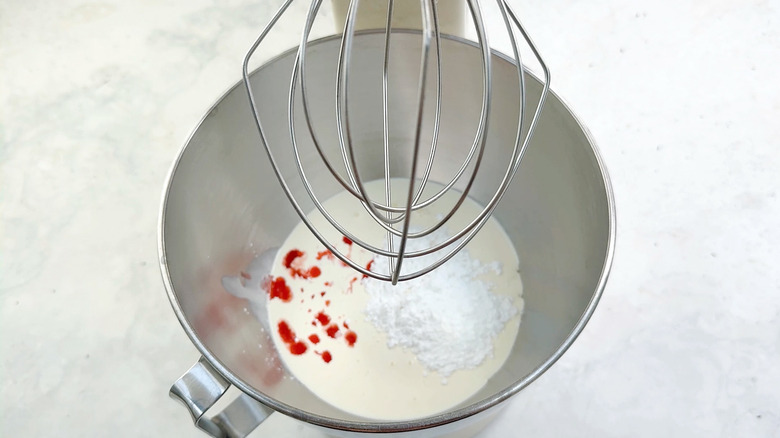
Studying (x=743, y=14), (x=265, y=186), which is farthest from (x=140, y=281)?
(x=743, y=14)

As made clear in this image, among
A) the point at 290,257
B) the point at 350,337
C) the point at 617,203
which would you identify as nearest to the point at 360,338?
the point at 350,337

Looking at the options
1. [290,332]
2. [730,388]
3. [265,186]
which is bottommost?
[730,388]

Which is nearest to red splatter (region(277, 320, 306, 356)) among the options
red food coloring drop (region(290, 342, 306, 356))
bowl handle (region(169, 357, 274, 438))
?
red food coloring drop (region(290, 342, 306, 356))

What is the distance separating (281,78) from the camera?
0.55m

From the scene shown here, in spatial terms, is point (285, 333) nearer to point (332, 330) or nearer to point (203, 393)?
point (332, 330)

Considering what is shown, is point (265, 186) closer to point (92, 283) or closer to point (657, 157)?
point (92, 283)

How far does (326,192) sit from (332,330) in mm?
149

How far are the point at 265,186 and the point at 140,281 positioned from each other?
0.49 feet

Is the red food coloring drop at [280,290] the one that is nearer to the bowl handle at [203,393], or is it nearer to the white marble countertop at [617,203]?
the white marble countertop at [617,203]

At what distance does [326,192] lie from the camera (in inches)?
25.9

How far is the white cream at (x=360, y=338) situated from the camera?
1.76ft

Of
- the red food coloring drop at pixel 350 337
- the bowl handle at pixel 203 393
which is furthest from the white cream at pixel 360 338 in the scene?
the bowl handle at pixel 203 393

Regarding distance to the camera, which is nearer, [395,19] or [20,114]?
[395,19]

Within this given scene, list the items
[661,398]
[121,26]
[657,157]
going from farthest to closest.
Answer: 1. [121,26]
2. [657,157]
3. [661,398]
